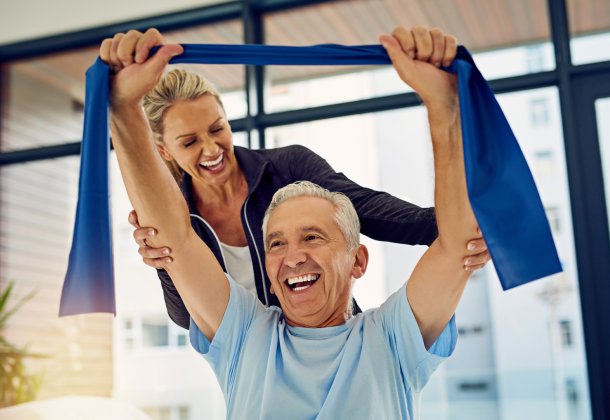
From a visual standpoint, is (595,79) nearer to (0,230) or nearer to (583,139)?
(583,139)

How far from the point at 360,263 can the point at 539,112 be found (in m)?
1.79

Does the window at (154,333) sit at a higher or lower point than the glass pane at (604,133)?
lower

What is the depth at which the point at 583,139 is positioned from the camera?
3059mm

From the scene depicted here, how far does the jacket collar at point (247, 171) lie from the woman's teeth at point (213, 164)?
9 centimetres

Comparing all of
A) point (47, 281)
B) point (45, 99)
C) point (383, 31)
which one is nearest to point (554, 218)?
point (383, 31)

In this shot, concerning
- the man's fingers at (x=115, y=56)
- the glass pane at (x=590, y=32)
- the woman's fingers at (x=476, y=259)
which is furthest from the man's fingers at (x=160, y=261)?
the glass pane at (x=590, y=32)

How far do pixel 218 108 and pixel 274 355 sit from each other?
854mm

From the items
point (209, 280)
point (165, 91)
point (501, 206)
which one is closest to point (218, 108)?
point (165, 91)

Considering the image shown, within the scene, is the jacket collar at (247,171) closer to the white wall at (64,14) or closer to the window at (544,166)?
the window at (544,166)

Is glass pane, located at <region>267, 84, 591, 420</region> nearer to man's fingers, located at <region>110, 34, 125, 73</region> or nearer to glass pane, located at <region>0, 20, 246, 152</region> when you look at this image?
man's fingers, located at <region>110, 34, 125, 73</region>

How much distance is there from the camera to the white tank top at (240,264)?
6.66ft

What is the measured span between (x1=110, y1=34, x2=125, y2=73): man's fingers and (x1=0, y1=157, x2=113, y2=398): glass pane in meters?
2.69

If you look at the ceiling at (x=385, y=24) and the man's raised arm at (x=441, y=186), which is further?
the ceiling at (x=385, y=24)

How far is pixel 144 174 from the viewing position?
4.67 ft
